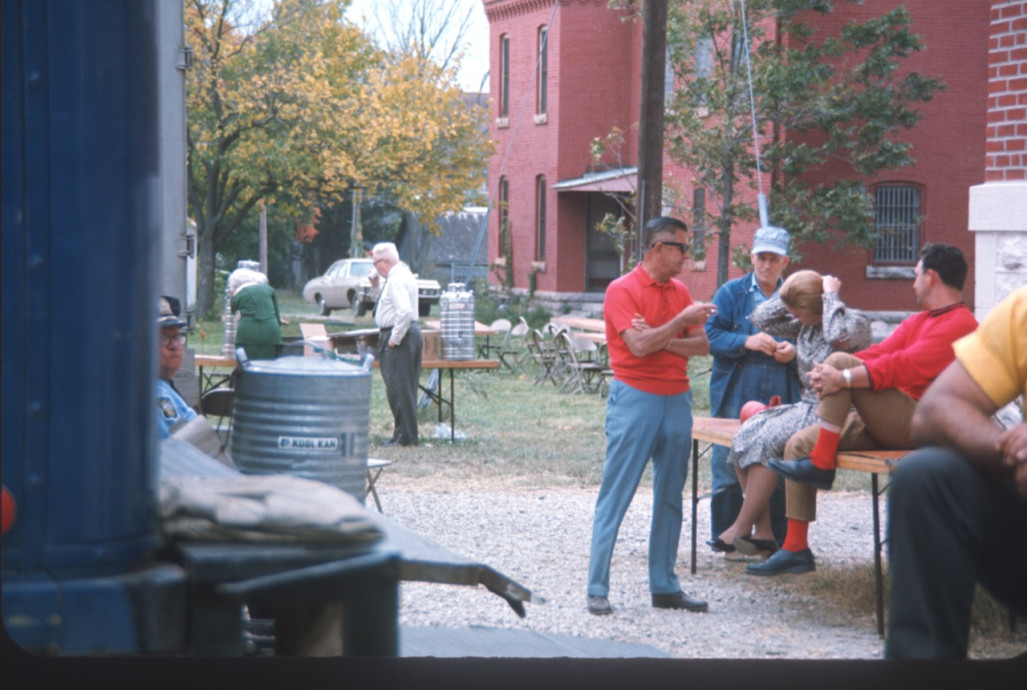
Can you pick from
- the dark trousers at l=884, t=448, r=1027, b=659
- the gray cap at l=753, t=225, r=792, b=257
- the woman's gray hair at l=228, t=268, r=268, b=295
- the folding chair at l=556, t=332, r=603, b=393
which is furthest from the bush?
the dark trousers at l=884, t=448, r=1027, b=659

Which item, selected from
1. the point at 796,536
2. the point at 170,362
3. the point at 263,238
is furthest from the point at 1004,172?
the point at 170,362

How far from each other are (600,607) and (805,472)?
1.01 meters

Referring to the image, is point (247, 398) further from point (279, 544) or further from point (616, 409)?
point (616, 409)

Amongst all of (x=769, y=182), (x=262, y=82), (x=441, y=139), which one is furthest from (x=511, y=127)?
(x=262, y=82)

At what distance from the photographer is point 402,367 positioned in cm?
921

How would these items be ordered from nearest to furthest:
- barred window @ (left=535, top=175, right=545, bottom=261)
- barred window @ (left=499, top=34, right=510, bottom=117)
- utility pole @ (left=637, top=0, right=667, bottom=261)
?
1. utility pole @ (left=637, top=0, right=667, bottom=261)
2. barred window @ (left=499, top=34, right=510, bottom=117)
3. barred window @ (left=535, top=175, right=545, bottom=261)

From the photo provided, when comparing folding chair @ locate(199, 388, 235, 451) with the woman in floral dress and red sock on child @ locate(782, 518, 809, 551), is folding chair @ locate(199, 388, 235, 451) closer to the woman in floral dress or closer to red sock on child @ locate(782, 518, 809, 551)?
the woman in floral dress

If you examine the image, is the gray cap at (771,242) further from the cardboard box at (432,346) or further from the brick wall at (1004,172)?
the cardboard box at (432,346)

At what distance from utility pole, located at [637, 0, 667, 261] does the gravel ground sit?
6.30 ft

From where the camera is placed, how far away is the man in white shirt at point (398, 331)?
9.01m

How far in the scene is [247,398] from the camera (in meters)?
2.47

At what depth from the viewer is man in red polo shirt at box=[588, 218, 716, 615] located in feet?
15.2

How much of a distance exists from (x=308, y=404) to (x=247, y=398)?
0.14 m

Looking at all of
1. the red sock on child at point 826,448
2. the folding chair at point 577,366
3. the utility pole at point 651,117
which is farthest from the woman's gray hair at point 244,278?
the folding chair at point 577,366
